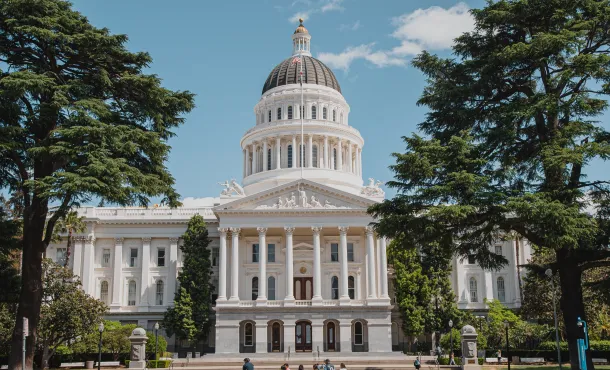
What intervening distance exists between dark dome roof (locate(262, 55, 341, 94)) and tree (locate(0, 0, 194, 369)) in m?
54.2

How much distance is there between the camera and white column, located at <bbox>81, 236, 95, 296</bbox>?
71.2 m

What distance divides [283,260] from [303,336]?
8121 millimetres

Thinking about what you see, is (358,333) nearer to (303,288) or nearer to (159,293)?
(303,288)

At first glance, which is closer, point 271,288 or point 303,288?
point 303,288

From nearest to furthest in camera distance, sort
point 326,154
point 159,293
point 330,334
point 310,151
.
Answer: point 330,334 → point 159,293 → point 310,151 → point 326,154

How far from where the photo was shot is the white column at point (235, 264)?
211 feet

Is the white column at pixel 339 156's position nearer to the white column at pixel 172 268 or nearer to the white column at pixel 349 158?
the white column at pixel 349 158

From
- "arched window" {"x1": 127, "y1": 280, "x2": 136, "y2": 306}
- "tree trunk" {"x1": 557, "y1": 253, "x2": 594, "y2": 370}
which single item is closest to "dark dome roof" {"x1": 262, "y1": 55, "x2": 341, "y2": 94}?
"arched window" {"x1": 127, "y1": 280, "x2": 136, "y2": 306}

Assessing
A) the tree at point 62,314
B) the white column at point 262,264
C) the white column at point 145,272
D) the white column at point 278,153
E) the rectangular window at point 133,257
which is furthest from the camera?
the white column at point 278,153

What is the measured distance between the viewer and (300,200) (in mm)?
66000

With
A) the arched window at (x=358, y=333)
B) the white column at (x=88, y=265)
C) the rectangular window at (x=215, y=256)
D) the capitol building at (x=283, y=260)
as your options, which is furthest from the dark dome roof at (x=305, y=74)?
the arched window at (x=358, y=333)

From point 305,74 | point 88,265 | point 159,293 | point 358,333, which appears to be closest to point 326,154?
point 305,74

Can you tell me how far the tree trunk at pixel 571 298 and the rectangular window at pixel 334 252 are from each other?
42164 mm

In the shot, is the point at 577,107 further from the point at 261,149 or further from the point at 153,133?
the point at 261,149
